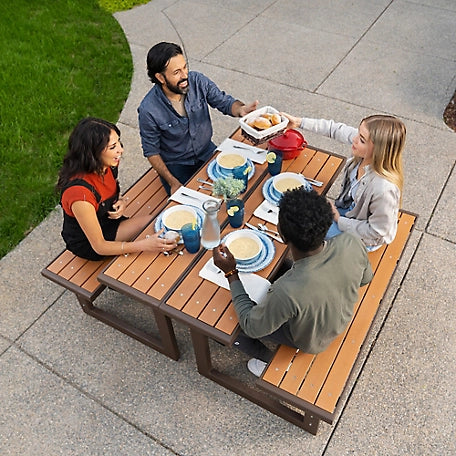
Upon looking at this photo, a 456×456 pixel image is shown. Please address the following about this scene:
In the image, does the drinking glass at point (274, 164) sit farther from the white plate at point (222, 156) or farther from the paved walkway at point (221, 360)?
the paved walkway at point (221, 360)

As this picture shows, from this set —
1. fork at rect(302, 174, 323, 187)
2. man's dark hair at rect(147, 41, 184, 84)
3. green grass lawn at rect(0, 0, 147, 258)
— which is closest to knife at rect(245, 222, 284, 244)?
fork at rect(302, 174, 323, 187)

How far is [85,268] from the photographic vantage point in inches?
132

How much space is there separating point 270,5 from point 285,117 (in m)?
5.29

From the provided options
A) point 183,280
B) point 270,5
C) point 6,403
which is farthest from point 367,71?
point 6,403

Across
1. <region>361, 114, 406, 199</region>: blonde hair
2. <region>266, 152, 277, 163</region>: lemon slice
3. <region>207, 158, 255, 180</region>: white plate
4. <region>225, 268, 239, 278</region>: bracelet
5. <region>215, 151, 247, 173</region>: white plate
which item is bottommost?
<region>207, 158, 255, 180</region>: white plate

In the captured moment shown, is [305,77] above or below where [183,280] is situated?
below

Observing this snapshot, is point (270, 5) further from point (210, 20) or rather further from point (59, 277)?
point (59, 277)

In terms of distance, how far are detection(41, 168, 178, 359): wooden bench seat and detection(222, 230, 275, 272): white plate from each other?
2.43 feet

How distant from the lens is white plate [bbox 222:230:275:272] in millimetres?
2807

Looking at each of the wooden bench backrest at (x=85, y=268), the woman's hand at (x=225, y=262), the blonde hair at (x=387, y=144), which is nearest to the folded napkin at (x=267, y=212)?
the woman's hand at (x=225, y=262)

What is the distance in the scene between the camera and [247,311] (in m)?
2.45

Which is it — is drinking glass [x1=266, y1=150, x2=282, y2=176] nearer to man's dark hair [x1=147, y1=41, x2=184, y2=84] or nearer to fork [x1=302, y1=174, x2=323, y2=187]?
fork [x1=302, y1=174, x2=323, y2=187]

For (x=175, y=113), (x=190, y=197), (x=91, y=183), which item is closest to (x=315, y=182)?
(x=190, y=197)

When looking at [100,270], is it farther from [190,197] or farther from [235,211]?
[235,211]
